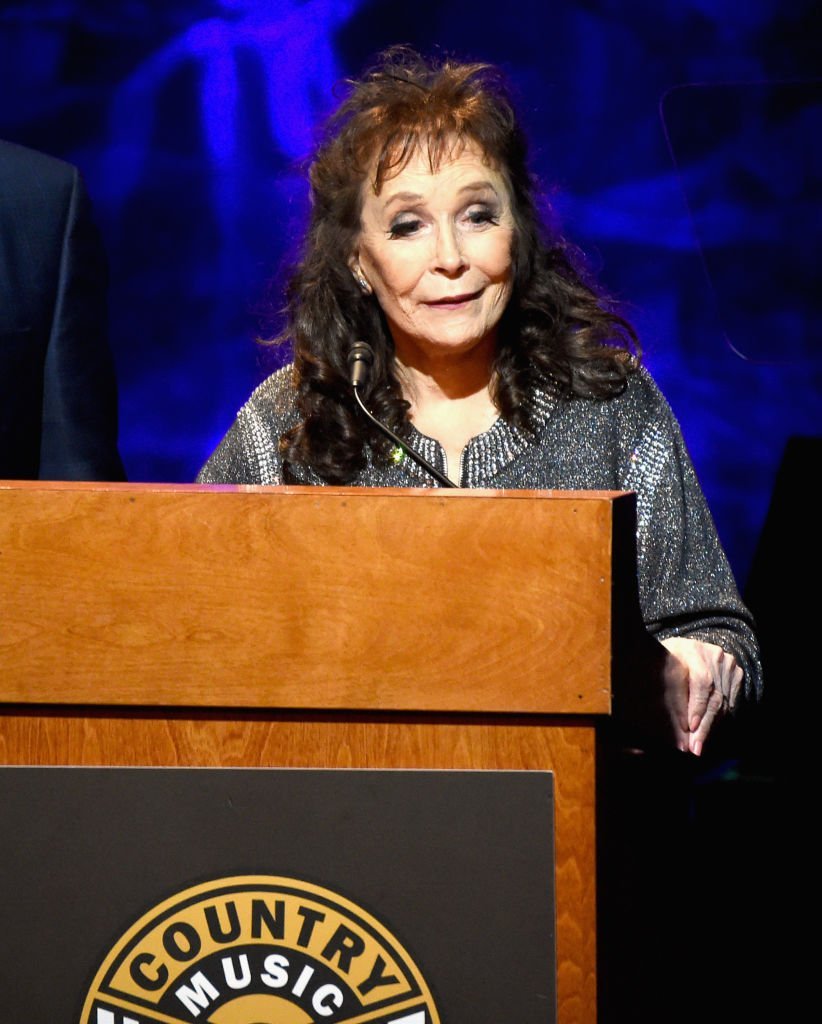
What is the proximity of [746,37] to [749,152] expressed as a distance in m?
0.23

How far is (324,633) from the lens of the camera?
1121mm

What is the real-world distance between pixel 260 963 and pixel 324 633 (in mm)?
268

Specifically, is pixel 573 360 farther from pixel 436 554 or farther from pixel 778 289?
pixel 778 289

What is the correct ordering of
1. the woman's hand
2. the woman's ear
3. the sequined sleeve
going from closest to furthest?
the woman's hand
the sequined sleeve
the woman's ear

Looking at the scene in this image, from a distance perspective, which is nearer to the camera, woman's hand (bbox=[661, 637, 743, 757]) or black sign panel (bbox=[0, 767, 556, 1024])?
black sign panel (bbox=[0, 767, 556, 1024])

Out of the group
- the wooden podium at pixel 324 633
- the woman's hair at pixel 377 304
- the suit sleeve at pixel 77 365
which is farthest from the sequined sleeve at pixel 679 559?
the suit sleeve at pixel 77 365

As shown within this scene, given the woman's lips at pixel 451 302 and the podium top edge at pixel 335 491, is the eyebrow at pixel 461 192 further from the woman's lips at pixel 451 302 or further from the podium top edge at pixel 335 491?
the podium top edge at pixel 335 491

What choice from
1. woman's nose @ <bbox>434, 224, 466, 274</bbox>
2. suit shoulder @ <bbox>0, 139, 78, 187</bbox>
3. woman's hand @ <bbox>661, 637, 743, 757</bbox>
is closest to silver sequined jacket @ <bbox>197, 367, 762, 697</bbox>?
woman's hand @ <bbox>661, 637, 743, 757</bbox>

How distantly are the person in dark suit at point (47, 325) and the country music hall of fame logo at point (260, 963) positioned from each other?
90cm

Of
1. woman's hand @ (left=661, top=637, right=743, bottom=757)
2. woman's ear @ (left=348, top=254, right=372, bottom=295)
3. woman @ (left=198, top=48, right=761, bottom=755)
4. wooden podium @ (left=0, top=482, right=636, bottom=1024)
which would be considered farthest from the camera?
woman's ear @ (left=348, top=254, right=372, bottom=295)

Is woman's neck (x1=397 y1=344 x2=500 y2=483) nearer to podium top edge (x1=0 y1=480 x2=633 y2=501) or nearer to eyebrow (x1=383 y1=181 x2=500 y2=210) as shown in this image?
eyebrow (x1=383 y1=181 x2=500 y2=210)

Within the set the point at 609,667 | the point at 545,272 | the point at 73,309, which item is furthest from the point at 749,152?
the point at 609,667

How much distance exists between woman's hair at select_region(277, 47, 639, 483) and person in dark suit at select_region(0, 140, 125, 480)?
0.28 m

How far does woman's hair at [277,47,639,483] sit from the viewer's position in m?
1.89
